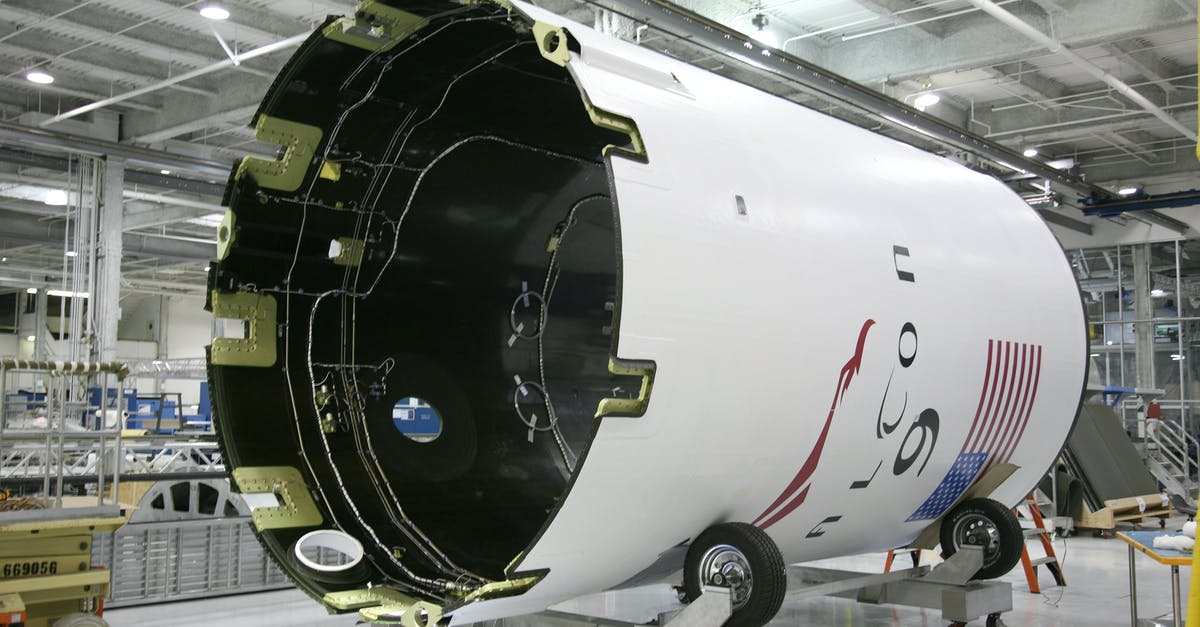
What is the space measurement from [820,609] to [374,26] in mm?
6339

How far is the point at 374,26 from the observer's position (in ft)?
14.0

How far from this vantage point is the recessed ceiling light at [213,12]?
11070mm

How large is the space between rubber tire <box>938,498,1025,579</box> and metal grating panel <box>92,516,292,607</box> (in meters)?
5.67

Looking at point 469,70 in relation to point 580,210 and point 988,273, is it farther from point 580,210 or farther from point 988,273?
point 988,273

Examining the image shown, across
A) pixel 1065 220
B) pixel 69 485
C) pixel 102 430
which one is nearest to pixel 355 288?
pixel 102 430

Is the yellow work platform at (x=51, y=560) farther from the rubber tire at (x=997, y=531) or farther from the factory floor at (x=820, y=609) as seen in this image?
the rubber tire at (x=997, y=531)

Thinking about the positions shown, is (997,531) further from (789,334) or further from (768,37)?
(768,37)

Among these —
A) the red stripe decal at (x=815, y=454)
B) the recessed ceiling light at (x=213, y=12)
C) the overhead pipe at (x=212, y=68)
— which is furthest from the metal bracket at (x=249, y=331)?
the recessed ceiling light at (x=213, y=12)

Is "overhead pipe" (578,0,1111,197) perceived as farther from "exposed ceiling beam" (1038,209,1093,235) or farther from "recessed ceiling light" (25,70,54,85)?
"recessed ceiling light" (25,70,54,85)

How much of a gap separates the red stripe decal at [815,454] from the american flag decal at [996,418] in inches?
47.5

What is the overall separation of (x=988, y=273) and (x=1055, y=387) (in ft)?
3.54

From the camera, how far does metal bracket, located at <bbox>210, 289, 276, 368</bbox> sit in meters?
4.45

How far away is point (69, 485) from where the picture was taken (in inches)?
510

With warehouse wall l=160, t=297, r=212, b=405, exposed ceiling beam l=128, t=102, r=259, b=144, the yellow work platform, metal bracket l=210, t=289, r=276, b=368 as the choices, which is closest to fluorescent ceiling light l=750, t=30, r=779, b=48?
exposed ceiling beam l=128, t=102, r=259, b=144
